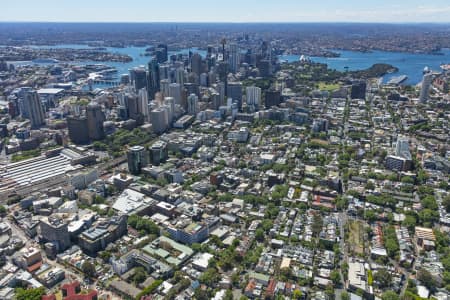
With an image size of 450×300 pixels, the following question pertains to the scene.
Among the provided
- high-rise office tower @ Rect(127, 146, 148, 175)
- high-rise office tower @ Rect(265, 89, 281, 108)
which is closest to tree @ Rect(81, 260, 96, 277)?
high-rise office tower @ Rect(127, 146, 148, 175)

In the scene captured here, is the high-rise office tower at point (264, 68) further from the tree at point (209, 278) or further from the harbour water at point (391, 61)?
the tree at point (209, 278)

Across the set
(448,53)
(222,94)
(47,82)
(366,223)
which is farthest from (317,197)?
(448,53)

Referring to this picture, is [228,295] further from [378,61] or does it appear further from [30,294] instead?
[378,61]

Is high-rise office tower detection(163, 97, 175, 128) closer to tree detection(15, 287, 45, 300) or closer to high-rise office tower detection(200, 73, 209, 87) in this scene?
high-rise office tower detection(200, 73, 209, 87)

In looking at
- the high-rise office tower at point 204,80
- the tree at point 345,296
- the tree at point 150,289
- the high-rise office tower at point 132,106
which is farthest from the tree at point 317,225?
the high-rise office tower at point 204,80

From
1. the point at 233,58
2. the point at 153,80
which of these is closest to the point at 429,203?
the point at 153,80

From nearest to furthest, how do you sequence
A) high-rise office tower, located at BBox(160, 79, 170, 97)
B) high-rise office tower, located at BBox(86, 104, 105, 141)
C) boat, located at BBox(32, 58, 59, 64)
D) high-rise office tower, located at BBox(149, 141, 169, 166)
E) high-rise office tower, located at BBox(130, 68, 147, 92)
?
high-rise office tower, located at BBox(149, 141, 169, 166) < high-rise office tower, located at BBox(86, 104, 105, 141) < high-rise office tower, located at BBox(160, 79, 170, 97) < high-rise office tower, located at BBox(130, 68, 147, 92) < boat, located at BBox(32, 58, 59, 64)
